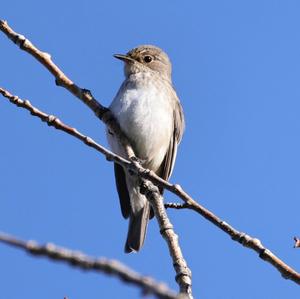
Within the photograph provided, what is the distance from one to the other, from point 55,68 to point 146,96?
3338 mm

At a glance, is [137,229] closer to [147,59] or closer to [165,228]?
[147,59]

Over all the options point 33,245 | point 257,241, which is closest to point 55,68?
point 257,241

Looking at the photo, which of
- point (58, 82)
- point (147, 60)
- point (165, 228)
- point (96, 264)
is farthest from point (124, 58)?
point (96, 264)

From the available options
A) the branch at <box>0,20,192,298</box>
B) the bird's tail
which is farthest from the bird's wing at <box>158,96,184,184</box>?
the branch at <box>0,20,192,298</box>

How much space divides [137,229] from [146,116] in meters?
1.44

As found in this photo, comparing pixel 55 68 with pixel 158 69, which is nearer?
pixel 55 68

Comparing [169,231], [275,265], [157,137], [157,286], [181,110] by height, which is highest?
[181,110]

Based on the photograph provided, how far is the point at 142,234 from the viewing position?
7281mm

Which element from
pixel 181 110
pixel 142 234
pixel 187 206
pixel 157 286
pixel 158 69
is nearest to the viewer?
pixel 157 286

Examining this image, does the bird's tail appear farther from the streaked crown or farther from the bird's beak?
the bird's beak

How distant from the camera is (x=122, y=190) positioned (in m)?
7.62

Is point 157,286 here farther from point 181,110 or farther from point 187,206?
point 181,110

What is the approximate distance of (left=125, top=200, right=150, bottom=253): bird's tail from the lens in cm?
694

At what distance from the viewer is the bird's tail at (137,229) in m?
6.94
